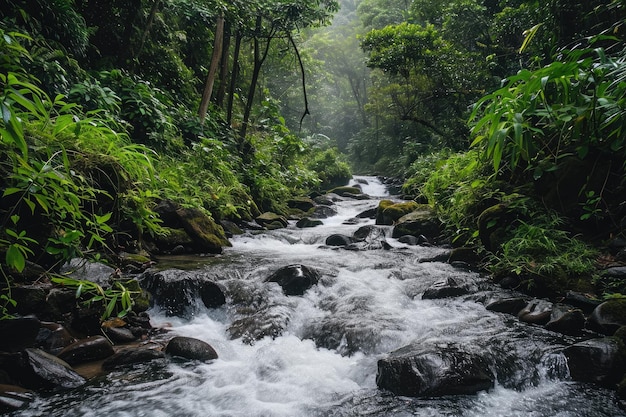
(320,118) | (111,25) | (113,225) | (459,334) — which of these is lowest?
(459,334)

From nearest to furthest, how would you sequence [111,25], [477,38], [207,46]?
[111,25] → [207,46] → [477,38]

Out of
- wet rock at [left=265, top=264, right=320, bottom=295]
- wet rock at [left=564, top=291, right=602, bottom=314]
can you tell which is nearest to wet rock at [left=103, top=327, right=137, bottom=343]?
wet rock at [left=265, top=264, right=320, bottom=295]

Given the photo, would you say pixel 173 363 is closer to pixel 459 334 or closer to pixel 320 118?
pixel 459 334

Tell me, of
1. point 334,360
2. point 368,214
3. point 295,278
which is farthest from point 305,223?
point 334,360

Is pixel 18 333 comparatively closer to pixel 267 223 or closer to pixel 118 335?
pixel 118 335

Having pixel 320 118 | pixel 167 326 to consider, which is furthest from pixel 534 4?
pixel 320 118

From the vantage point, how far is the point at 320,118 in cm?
3869

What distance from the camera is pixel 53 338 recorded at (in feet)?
8.46

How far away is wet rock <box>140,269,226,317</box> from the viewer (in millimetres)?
3586

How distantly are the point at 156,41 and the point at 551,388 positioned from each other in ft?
34.9

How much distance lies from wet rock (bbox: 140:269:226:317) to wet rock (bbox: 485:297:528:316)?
2.82m

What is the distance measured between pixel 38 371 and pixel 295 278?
2547 mm

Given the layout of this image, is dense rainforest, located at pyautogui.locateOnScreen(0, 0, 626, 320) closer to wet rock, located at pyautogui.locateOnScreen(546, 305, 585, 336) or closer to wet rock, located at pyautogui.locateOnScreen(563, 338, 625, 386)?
wet rock, located at pyautogui.locateOnScreen(546, 305, 585, 336)

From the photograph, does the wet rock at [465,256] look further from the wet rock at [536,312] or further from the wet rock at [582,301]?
the wet rock at [582,301]
